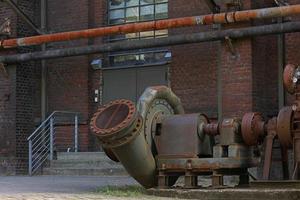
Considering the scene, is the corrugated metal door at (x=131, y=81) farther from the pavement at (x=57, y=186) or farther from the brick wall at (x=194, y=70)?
the pavement at (x=57, y=186)

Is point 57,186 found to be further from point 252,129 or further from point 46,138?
point 46,138

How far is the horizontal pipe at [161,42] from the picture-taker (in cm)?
1281

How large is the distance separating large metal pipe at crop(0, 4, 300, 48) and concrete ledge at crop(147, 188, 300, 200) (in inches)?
189

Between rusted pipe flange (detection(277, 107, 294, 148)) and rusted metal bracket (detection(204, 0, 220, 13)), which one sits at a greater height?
rusted metal bracket (detection(204, 0, 220, 13))

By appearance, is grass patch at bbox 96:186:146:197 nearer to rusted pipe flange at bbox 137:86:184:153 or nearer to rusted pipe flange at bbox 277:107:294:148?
rusted pipe flange at bbox 137:86:184:153

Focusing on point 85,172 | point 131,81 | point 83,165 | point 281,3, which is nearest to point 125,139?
point 281,3

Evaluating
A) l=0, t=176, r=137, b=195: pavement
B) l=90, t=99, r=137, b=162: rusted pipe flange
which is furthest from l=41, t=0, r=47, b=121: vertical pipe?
l=90, t=99, r=137, b=162: rusted pipe flange

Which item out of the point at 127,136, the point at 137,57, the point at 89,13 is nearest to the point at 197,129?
the point at 127,136

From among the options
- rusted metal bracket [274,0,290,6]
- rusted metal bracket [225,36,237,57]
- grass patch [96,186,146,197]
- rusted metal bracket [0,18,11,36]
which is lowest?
grass patch [96,186,146,197]

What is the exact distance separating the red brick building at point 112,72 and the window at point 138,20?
26mm

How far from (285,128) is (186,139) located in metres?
1.49

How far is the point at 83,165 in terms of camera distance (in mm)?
15688

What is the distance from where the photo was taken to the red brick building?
14070 millimetres

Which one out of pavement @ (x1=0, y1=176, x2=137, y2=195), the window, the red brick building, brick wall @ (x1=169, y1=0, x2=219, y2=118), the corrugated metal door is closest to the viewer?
pavement @ (x1=0, y1=176, x2=137, y2=195)
